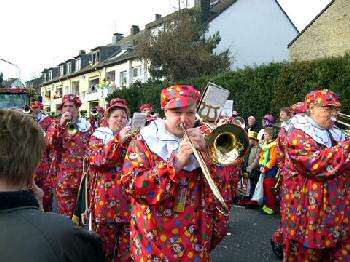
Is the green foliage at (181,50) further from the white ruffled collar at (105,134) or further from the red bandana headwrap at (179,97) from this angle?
the red bandana headwrap at (179,97)

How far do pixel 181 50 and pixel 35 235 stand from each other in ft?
79.0

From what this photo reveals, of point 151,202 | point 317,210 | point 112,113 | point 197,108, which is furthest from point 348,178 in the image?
point 112,113

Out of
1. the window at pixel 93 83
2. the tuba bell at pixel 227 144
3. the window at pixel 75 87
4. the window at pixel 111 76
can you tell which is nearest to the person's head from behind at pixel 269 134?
the tuba bell at pixel 227 144

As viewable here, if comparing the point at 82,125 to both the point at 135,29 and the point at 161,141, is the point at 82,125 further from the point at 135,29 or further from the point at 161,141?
the point at 135,29

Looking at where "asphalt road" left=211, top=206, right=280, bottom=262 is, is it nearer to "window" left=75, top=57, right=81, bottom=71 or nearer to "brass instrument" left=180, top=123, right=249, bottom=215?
"brass instrument" left=180, top=123, right=249, bottom=215

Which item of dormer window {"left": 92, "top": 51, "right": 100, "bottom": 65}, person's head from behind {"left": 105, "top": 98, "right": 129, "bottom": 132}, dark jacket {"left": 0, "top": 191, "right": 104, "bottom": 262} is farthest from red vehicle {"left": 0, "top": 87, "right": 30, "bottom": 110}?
dormer window {"left": 92, "top": 51, "right": 100, "bottom": 65}

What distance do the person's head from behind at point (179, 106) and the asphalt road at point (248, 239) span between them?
3.53 m

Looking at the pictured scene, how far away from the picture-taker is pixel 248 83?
629 inches

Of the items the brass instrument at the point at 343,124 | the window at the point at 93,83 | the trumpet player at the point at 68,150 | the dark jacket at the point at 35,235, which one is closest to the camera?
the dark jacket at the point at 35,235

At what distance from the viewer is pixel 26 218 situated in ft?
5.42

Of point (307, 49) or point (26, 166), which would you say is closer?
point (26, 166)

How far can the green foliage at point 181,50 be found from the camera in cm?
2509

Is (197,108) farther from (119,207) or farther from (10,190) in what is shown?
(10,190)

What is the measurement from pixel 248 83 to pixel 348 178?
11.8m
